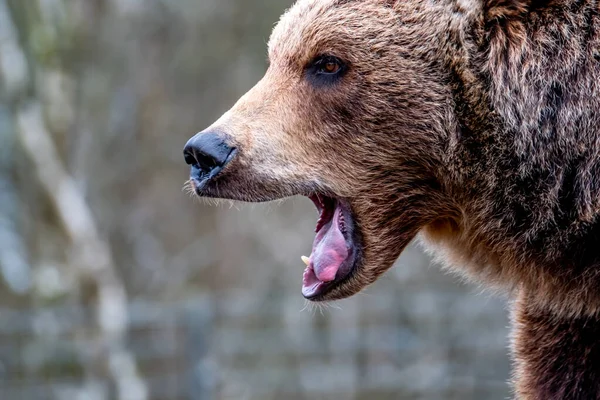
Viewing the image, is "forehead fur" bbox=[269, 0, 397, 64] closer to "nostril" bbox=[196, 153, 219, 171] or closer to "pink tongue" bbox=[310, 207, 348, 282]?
"nostril" bbox=[196, 153, 219, 171]

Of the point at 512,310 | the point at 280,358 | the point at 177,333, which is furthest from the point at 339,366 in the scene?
the point at 512,310

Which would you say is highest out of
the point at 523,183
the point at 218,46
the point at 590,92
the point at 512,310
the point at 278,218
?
the point at 218,46

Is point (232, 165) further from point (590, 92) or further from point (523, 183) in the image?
point (590, 92)

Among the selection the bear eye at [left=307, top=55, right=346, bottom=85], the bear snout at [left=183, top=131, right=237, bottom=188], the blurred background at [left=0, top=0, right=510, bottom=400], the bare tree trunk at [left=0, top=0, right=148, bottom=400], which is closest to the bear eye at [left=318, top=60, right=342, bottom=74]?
the bear eye at [left=307, top=55, right=346, bottom=85]

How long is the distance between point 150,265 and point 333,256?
1450cm

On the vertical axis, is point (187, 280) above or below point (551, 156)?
above

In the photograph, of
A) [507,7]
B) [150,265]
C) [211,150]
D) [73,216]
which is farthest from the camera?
[150,265]

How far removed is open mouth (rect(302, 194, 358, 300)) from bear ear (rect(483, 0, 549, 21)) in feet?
2.55

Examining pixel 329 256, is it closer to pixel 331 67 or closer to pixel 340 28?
pixel 331 67

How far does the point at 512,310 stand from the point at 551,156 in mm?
738

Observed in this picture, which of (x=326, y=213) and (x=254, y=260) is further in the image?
(x=254, y=260)

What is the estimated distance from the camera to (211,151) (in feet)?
10.3

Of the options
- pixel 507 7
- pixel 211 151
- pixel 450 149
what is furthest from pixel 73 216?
pixel 507 7

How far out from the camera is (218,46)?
60.6ft
